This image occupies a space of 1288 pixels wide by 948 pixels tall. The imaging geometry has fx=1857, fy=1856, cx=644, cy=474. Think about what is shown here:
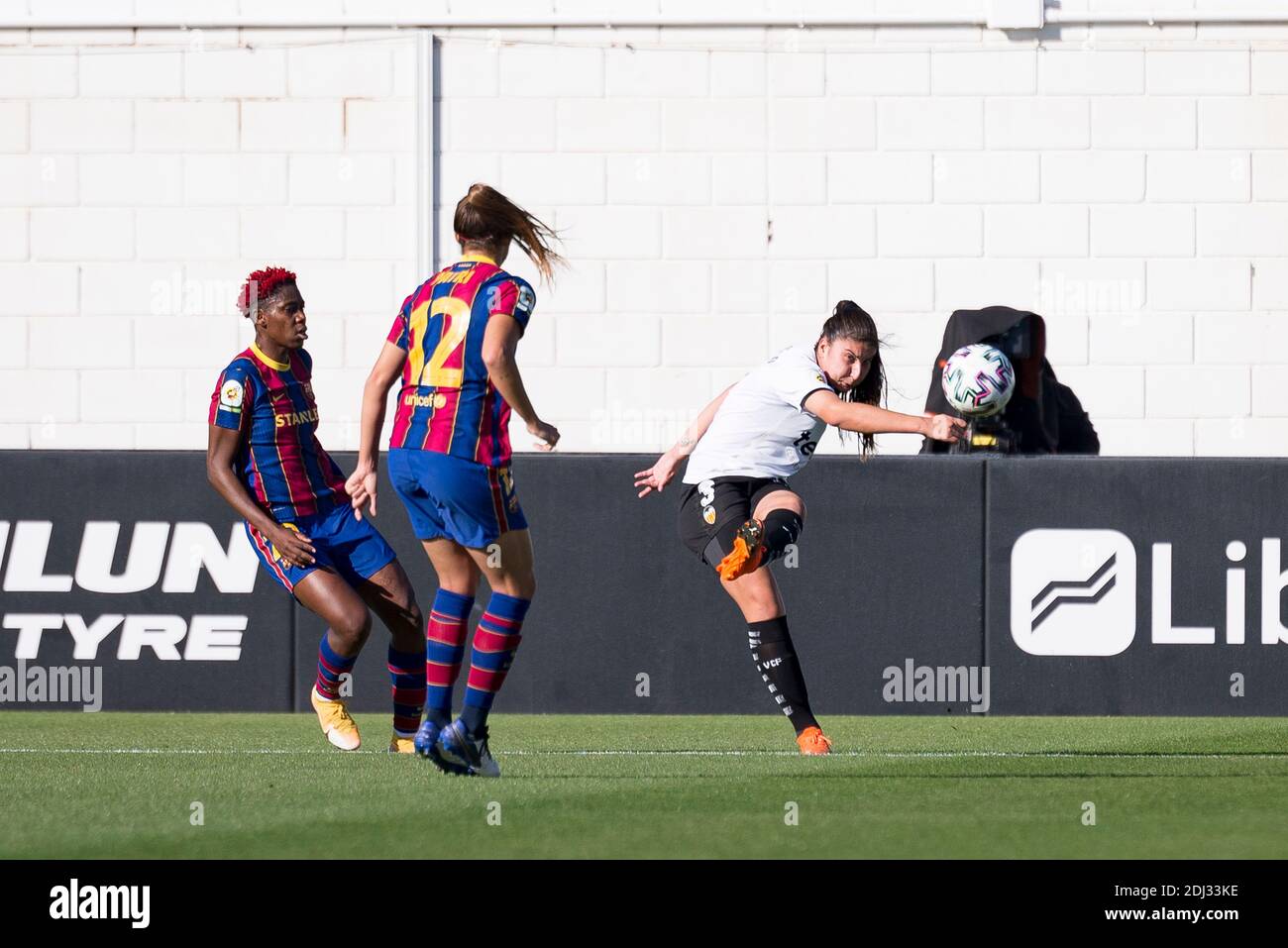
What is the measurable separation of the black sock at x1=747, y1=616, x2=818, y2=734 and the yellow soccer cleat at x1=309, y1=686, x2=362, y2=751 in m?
1.58

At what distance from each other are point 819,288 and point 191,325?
415cm

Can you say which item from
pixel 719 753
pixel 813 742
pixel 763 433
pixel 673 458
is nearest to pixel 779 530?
pixel 763 433

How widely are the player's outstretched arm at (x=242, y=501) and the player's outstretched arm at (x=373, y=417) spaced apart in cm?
86

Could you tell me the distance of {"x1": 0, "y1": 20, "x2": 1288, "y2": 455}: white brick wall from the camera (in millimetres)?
12109

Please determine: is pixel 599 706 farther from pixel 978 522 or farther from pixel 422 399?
pixel 422 399

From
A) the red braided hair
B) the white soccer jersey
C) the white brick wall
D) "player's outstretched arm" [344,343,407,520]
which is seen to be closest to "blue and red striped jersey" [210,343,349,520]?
the red braided hair

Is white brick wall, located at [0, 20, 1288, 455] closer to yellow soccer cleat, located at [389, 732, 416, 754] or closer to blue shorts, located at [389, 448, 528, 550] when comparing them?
yellow soccer cleat, located at [389, 732, 416, 754]

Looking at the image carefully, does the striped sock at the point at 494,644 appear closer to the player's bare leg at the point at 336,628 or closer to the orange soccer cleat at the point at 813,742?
the player's bare leg at the point at 336,628

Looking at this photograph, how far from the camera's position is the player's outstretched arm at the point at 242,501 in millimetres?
6891

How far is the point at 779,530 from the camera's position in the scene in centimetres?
674

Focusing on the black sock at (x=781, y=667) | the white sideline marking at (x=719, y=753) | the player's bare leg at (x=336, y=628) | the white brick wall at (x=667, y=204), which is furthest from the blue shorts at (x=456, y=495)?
the white brick wall at (x=667, y=204)

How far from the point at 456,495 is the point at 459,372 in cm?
39

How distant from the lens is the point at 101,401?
12.3 metres
